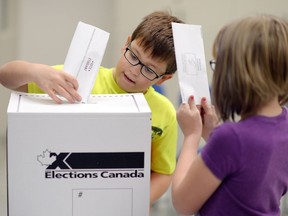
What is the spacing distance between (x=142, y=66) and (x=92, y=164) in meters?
0.38

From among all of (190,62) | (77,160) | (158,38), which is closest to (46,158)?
(77,160)

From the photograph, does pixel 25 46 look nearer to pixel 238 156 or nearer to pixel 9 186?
pixel 9 186

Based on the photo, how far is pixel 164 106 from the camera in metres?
1.39

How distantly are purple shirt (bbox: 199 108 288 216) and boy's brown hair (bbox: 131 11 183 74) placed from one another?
0.44 m

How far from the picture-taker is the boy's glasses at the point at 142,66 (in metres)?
1.36

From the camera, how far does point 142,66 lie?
4.44ft

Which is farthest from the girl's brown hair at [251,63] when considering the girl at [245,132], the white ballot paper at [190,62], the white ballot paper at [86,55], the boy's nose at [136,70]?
the boy's nose at [136,70]

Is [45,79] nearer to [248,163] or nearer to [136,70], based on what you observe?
[136,70]

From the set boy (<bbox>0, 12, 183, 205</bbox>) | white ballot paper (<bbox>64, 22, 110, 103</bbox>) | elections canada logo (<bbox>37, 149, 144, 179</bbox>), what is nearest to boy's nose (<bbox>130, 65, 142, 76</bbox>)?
boy (<bbox>0, 12, 183, 205</bbox>)

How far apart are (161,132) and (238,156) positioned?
42 centimetres

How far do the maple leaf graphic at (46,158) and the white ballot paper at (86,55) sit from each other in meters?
0.16

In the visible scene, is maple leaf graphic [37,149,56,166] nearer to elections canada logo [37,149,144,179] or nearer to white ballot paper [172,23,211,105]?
elections canada logo [37,149,144,179]

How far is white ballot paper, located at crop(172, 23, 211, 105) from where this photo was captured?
1.11 meters

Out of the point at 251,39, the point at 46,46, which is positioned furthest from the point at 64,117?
the point at 46,46
